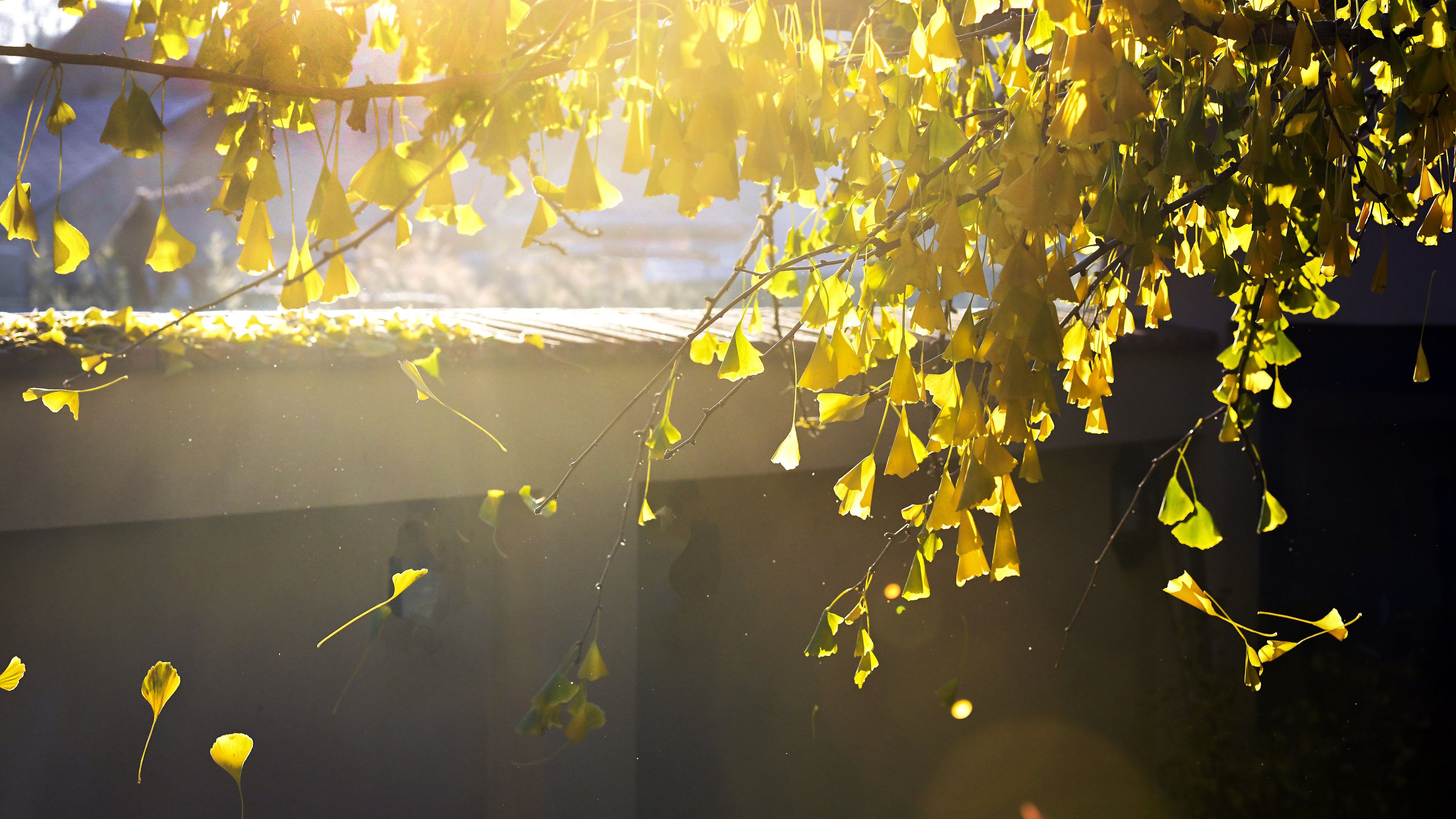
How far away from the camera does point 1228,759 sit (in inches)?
146

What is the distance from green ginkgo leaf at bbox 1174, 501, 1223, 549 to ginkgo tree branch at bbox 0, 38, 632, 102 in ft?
3.10

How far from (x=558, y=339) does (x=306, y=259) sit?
5.84 feet

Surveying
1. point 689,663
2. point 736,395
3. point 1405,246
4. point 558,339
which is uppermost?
point 1405,246

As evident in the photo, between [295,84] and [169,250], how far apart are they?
212mm

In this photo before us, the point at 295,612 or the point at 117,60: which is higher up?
the point at 117,60

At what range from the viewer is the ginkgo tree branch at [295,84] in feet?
2.50

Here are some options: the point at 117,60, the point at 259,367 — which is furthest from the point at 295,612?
the point at 117,60

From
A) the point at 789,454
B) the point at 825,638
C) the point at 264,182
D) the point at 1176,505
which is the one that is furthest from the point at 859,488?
the point at 264,182

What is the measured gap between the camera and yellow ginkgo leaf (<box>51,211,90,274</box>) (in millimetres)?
851

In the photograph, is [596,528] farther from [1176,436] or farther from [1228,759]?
[1228,759]

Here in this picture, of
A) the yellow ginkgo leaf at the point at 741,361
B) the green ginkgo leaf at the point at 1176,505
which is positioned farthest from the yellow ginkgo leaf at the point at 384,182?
the green ginkgo leaf at the point at 1176,505

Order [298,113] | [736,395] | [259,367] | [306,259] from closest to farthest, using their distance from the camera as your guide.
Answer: [306,259] → [298,113] → [259,367] → [736,395]

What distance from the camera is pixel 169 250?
33.4 inches

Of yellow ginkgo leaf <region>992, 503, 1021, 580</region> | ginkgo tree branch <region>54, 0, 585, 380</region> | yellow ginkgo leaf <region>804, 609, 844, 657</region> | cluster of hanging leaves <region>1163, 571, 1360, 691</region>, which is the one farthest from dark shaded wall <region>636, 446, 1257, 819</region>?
ginkgo tree branch <region>54, 0, 585, 380</region>
